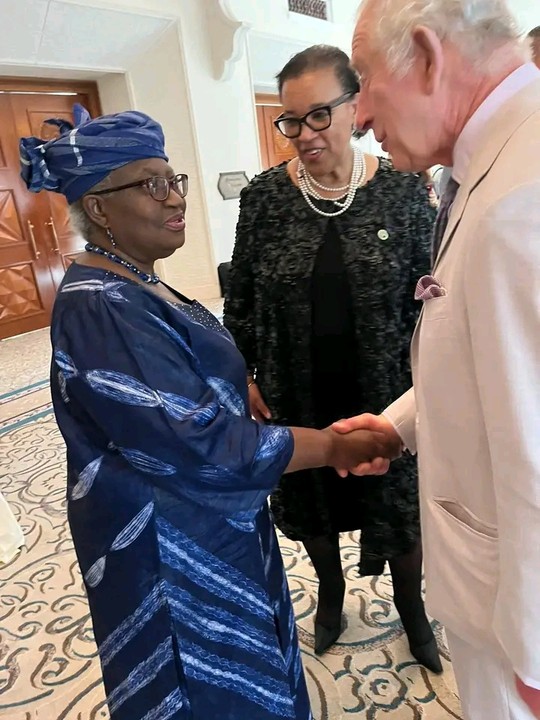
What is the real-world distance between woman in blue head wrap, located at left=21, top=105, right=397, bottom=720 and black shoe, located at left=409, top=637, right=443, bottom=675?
0.75m

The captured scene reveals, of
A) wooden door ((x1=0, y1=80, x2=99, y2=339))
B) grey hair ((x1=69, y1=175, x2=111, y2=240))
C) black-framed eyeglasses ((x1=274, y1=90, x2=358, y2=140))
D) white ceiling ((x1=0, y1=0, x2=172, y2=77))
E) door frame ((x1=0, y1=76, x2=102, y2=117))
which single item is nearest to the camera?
grey hair ((x1=69, y1=175, x2=111, y2=240))

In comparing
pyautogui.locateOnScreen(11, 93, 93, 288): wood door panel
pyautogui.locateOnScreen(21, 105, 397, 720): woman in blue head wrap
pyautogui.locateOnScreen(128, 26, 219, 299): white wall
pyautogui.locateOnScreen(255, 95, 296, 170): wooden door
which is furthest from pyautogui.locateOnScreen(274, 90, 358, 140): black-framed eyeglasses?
pyautogui.locateOnScreen(255, 95, 296, 170): wooden door

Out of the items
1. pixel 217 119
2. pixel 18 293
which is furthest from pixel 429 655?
pixel 217 119

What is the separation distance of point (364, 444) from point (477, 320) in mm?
633

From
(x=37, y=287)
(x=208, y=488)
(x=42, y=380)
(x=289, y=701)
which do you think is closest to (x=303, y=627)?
(x=289, y=701)

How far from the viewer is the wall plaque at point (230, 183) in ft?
22.5

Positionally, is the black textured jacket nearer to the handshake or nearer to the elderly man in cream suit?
the handshake

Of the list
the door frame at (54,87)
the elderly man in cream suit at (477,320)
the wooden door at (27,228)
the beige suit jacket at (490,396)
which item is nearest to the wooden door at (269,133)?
the door frame at (54,87)

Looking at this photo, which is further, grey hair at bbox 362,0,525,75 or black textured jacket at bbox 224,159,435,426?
black textured jacket at bbox 224,159,435,426

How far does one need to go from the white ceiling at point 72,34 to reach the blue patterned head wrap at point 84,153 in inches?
195

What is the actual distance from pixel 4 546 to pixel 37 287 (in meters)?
4.64

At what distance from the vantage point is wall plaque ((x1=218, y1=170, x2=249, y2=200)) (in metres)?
6.84

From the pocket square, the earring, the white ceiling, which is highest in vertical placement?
the white ceiling

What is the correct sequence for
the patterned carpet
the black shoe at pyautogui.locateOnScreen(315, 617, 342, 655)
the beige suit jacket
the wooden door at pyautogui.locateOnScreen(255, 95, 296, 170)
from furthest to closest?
the wooden door at pyautogui.locateOnScreen(255, 95, 296, 170) < the black shoe at pyautogui.locateOnScreen(315, 617, 342, 655) < the patterned carpet < the beige suit jacket
